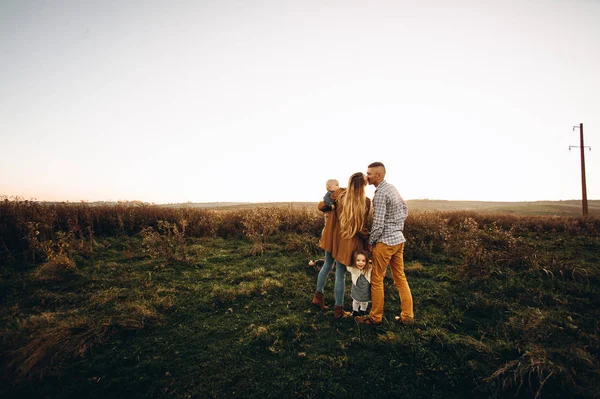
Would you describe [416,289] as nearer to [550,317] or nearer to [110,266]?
[550,317]

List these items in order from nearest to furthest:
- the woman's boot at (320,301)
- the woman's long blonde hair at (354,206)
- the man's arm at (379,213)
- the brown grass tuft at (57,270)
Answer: the man's arm at (379,213) → the woman's long blonde hair at (354,206) → the woman's boot at (320,301) → the brown grass tuft at (57,270)

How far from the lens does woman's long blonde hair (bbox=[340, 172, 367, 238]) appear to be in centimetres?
421

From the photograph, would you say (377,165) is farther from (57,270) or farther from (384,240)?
(57,270)

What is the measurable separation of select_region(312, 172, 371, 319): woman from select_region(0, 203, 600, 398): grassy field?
2.59 ft

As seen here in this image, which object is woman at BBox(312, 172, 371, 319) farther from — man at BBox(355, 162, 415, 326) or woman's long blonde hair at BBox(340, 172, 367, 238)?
man at BBox(355, 162, 415, 326)

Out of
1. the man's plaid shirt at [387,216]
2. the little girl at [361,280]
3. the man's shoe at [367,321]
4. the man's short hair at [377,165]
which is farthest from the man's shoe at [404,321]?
the man's short hair at [377,165]

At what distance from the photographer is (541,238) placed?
30.4ft

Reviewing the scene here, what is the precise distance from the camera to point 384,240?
162 inches

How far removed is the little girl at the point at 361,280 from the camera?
14.4 ft

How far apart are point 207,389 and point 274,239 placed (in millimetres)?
6702

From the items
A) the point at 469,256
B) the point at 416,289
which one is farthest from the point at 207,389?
the point at 469,256

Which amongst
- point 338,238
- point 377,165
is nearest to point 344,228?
point 338,238

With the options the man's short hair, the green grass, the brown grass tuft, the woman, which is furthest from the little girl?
the brown grass tuft

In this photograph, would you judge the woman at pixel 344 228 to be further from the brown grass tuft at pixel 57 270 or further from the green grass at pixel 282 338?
the brown grass tuft at pixel 57 270
